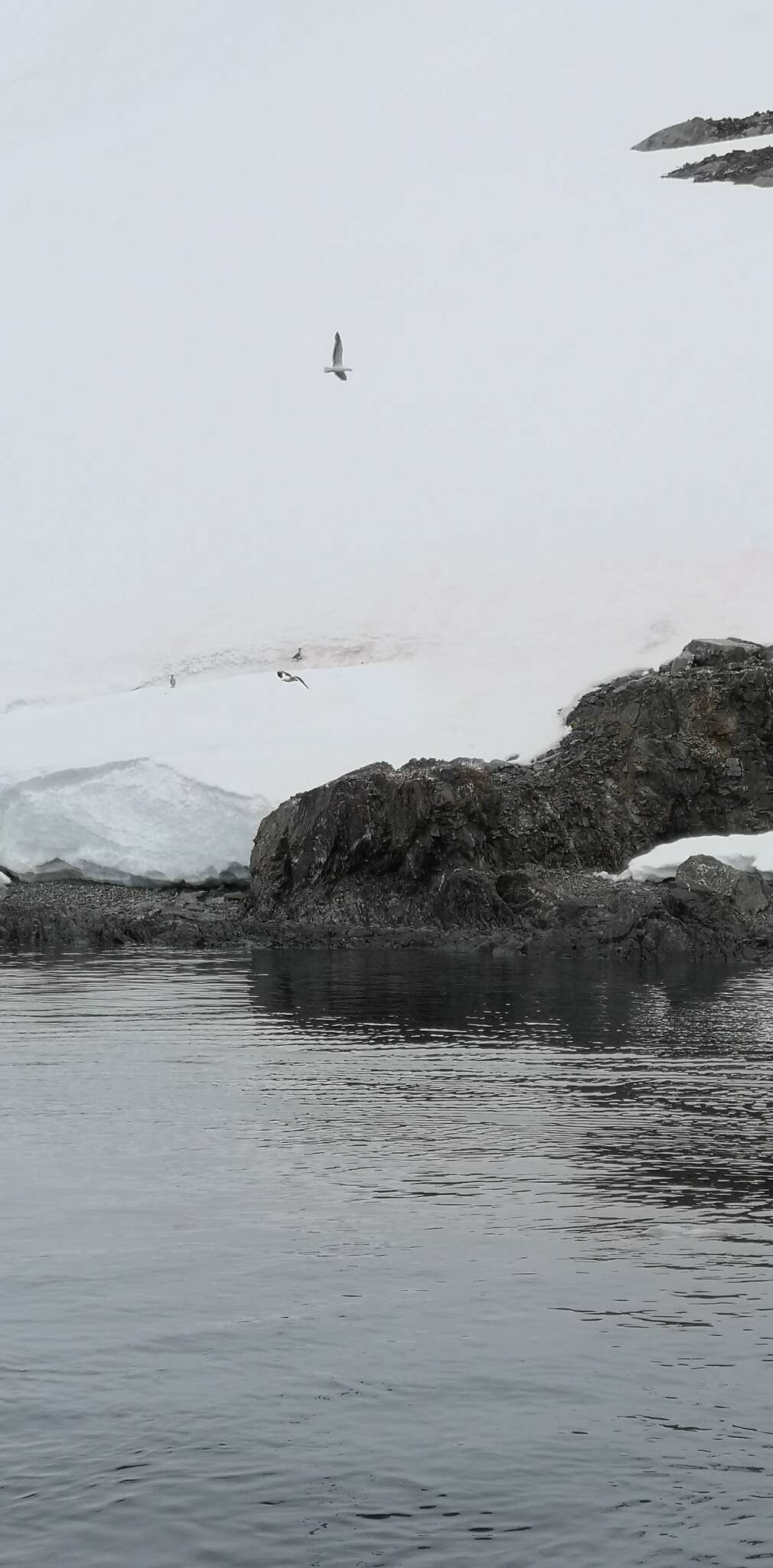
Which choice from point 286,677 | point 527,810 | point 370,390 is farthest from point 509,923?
point 370,390

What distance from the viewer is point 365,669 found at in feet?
229

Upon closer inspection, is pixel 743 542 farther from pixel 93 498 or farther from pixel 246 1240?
pixel 246 1240

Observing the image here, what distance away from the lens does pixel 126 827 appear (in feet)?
181

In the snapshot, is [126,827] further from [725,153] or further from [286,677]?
[725,153]

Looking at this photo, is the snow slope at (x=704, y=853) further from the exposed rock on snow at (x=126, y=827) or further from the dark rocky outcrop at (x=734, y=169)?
the dark rocky outcrop at (x=734, y=169)

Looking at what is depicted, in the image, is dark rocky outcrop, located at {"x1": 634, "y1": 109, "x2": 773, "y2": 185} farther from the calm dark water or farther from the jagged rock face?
the calm dark water

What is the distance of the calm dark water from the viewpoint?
984cm

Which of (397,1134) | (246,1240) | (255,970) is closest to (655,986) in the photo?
(255,970)

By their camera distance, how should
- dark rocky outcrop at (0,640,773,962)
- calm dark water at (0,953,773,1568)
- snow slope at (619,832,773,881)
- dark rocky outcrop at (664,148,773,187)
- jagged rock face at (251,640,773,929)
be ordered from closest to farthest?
calm dark water at (0,953,773,1568)
dark rocky outcrop at (0,640,773,962)
snow slope at (619,832,773,881)
jagged rock face at (251,640,773,929)
dark rocky outcrop at (664,148,773,187)

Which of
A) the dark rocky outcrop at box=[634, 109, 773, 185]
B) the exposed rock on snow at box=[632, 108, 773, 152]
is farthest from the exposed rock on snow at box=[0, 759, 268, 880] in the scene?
the exposed rock on snow at box=[632, 108, 773, 152]

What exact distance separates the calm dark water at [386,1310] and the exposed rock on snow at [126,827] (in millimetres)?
27664

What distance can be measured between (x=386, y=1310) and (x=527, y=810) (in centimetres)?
3918

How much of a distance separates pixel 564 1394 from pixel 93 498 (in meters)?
90.3

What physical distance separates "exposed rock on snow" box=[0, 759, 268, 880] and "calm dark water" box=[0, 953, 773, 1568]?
27664 mm
